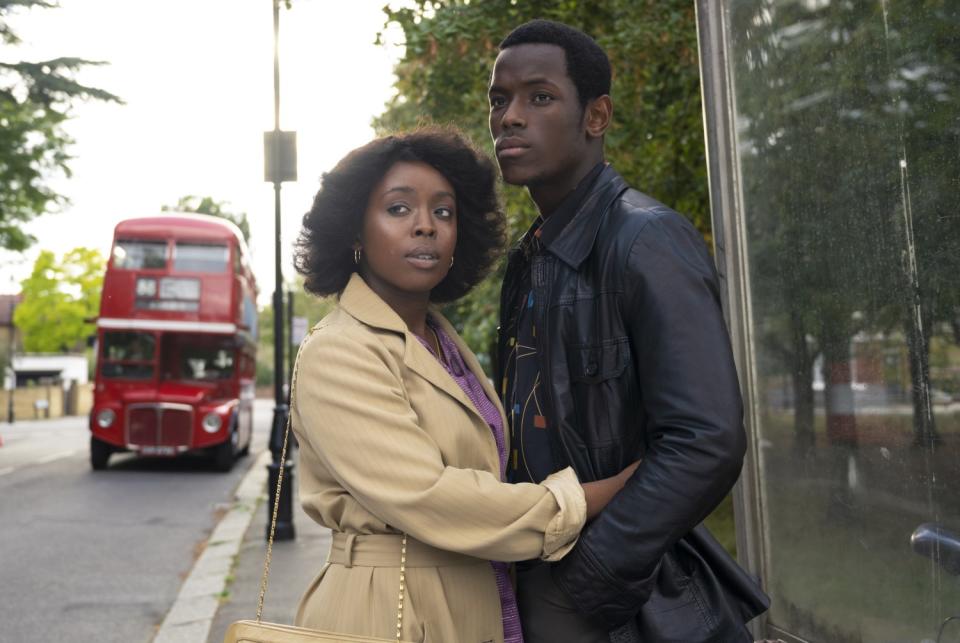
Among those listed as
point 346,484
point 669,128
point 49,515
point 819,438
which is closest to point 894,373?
point 819,438

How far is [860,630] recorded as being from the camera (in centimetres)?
300

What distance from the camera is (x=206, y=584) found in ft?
23.8

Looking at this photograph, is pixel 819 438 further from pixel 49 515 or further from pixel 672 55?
pixel 49 515

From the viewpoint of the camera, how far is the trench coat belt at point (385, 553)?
204cm

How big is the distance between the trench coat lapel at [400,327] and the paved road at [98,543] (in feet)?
14.8

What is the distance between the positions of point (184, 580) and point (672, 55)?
586 cm

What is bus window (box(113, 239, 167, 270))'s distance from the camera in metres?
16.7

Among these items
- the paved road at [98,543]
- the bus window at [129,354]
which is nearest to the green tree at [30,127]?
the bus window at [129,354]

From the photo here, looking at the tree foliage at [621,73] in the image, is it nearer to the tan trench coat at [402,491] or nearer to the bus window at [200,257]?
the tan trench coat at [402,491]

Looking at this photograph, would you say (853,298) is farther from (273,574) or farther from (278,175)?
(278,175)

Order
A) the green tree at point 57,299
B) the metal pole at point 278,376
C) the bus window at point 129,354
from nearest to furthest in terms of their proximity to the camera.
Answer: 1. the metal pole at point 278,376
2. the bus window at point 129,354
3. the green tree at point 57,299

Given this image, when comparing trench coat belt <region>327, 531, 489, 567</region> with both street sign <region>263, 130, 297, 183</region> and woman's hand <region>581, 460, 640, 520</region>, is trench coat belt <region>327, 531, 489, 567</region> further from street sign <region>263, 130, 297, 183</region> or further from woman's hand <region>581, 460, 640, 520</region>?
street sign <region>263, 130, 297, 183</region>

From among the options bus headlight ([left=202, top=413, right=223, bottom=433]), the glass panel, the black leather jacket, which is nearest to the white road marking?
bus headlight ([left=202, top=413, right=223, bottom=433])

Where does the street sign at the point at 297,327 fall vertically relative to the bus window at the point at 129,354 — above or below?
above
